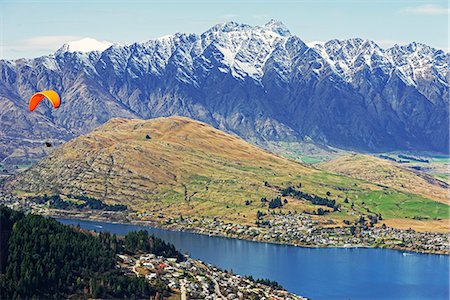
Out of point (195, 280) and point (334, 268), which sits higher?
point (334, 268)

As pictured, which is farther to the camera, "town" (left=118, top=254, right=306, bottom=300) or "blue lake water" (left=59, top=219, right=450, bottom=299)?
"blue lake water" (left=59, top=219, right=450, bottom=299)

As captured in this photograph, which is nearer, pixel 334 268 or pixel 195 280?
pixel 195 280

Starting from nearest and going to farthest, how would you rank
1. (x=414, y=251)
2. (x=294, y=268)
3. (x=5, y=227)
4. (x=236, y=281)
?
1. (x=5, y=227)
2. (x=236, y=281)
3. (x=294, y=268)
4. (x=414, y=251)

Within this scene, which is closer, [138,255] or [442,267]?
[138,255]

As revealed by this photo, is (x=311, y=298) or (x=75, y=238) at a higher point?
(x=75, y=238)

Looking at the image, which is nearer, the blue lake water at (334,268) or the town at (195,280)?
the town at (195,280)

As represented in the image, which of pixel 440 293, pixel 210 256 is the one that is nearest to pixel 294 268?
pixel 210 256

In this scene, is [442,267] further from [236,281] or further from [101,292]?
[101,292]

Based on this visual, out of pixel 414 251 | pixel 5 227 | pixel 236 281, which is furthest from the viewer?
pixel 414 251
